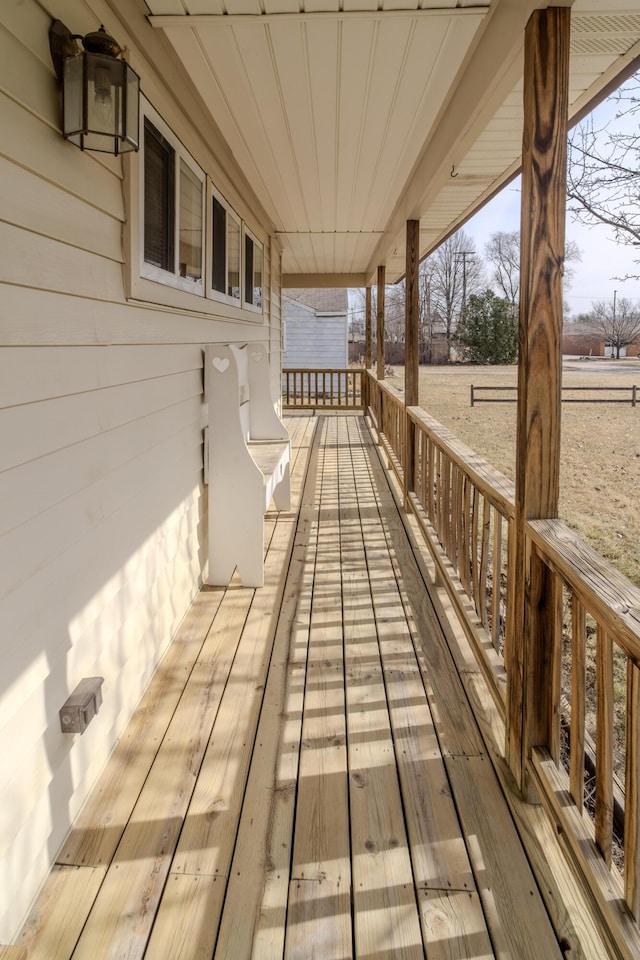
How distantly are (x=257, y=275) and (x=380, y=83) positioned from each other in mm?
3426

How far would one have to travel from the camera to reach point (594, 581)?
150 cm

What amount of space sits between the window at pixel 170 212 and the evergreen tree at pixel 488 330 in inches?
99.7

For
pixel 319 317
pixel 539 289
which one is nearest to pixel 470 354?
pixel 539 289

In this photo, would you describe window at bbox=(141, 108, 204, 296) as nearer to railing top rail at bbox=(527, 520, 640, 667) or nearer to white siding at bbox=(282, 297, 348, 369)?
railing top rail at bbox=(527, 520, 640, 667)

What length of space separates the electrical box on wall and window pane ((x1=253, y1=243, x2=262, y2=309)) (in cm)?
447

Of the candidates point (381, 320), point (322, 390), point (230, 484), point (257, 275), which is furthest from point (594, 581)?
point (322, 390)

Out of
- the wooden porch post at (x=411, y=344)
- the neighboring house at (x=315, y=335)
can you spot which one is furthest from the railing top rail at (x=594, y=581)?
the neighboring house at (x=315, y=335)

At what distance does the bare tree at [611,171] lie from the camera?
249 cm

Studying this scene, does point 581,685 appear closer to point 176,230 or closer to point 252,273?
point 176,230

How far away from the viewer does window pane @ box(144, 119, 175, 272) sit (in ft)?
8.35

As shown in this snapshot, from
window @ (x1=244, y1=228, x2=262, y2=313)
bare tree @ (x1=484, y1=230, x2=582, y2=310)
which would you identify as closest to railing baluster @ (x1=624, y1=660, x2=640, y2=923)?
bare tree @ (x1=484, y1=230, x2=582, y2=310)

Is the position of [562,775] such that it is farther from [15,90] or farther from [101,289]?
[15,90]

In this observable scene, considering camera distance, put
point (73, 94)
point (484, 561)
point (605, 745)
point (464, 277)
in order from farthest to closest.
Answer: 1. point (464, 277)
2. point (484, 561)
3. point (73, 94)
4. point (605, 745)

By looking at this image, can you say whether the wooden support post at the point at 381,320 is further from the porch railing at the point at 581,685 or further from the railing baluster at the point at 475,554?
the railing baluster at the point at 475,554
